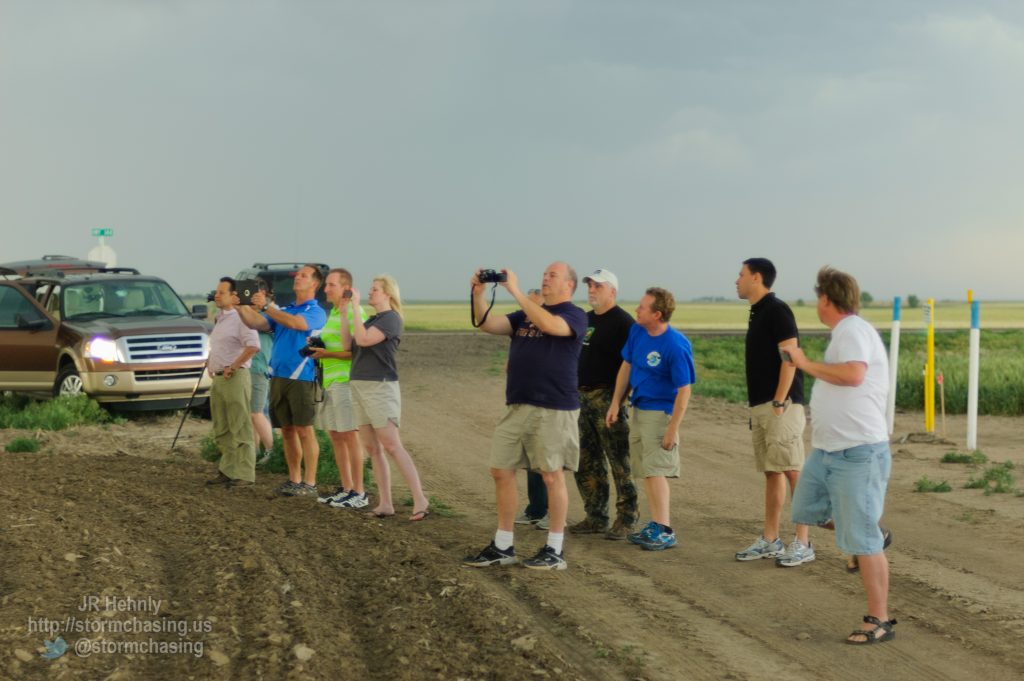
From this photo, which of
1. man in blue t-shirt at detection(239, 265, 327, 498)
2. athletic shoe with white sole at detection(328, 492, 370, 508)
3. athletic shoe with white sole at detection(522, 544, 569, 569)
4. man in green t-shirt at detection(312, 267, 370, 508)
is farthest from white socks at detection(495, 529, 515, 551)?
man in blue t-shirt at detection(239, 265, 327, 498)

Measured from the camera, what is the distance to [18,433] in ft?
51.1

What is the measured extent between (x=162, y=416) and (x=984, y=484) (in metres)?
11.5

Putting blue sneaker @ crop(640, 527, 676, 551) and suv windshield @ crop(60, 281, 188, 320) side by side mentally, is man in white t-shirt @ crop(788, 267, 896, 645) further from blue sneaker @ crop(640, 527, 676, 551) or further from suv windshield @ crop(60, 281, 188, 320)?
suv windshield @ crop(60, 281, 188, 320)

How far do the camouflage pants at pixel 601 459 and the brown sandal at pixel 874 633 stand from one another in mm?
3017

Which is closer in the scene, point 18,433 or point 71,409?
point 18,433

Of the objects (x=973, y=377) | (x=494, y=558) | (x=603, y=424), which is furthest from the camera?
(x=973, y=377)

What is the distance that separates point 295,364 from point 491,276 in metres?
3.85

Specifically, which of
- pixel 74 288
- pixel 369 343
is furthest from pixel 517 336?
pixel 74 288

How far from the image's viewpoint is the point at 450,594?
23.0 ft

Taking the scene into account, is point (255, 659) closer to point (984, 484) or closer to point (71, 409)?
point (984, 484)

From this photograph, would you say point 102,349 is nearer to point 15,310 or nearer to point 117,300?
point 117,300

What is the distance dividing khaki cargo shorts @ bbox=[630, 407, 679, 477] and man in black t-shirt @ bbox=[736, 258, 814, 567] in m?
0.64

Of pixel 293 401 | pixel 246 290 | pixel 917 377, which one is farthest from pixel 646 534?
pixel 917 377

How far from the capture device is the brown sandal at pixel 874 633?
6.44 m
